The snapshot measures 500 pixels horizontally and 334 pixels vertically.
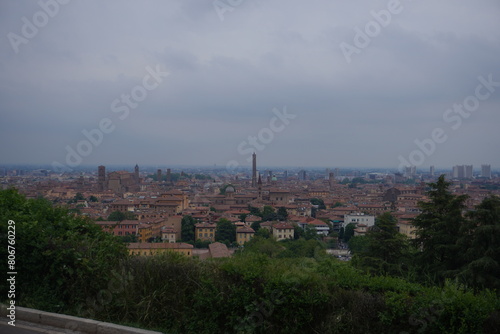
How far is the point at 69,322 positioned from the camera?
3.36m

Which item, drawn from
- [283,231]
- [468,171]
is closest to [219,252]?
[283,231]

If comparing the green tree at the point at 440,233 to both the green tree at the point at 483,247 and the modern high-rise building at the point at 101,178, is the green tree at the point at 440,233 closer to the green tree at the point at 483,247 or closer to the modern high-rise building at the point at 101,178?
the green tree at the point at 483,247

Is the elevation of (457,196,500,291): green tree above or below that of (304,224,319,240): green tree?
above

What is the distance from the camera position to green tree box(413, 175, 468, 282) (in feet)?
26.6

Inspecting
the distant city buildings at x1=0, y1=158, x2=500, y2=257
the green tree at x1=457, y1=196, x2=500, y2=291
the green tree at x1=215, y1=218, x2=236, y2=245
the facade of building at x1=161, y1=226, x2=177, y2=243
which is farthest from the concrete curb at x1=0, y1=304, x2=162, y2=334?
the facade of building at x1=161, y1=226, x2=177, y2=243

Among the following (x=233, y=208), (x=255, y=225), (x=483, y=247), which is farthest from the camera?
(x=233, y=208)

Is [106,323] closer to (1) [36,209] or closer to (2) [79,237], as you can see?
(2) [79,237]

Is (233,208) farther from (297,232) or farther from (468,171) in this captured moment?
(468,171)

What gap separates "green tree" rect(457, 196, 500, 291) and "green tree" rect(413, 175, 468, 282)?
1.02ft

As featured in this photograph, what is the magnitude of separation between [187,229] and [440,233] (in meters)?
27.5

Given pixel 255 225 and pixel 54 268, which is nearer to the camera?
pixel 54 268

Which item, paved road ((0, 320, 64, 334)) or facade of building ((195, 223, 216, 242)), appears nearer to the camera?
paved road ((0, 320, 64, 334))

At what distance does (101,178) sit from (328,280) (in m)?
74.4

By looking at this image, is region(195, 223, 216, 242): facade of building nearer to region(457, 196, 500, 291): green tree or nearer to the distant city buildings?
the distant city buildings
